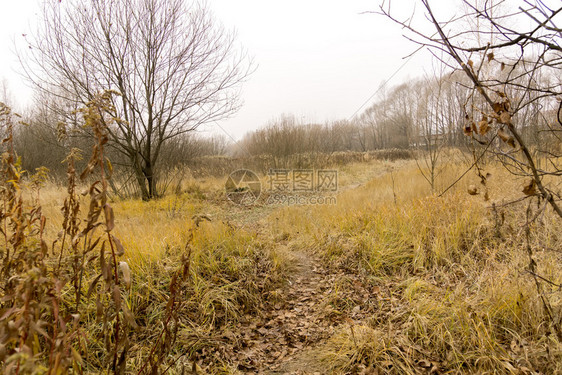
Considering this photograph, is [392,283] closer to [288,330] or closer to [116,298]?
[288,330]

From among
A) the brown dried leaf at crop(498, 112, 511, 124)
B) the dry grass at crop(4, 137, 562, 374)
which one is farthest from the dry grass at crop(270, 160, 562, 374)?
the brown dried leaf at crop(498, 112, 511, 124)

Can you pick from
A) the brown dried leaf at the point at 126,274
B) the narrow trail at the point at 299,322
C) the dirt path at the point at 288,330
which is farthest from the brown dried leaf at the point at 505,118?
the dirt path at the point at 288,330

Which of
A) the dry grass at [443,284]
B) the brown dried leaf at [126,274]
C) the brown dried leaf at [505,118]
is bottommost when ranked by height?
the dry grass at [443,284]

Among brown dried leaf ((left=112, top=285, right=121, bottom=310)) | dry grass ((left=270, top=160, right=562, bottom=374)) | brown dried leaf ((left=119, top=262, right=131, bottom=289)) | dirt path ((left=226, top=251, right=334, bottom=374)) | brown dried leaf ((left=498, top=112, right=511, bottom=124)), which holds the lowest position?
dirt path ((left=226, top=251, right=334, bottom=374))

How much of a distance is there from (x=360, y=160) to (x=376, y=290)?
1898cm

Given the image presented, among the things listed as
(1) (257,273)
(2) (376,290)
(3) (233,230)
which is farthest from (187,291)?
(2) (376,290)

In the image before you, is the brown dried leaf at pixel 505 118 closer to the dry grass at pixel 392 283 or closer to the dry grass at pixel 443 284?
the dry grass at pixel 443 284

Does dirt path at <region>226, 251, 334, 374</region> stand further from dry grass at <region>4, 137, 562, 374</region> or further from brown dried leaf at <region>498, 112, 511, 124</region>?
brown dried leaf at <region>498, 112, 511, 124</region>

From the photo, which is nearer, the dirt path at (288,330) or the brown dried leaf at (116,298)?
the brown dried leaf at (116,298)

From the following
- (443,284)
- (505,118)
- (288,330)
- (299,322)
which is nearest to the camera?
(505,118)

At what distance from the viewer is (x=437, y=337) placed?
232 centimetres

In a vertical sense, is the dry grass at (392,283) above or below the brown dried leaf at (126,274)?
below

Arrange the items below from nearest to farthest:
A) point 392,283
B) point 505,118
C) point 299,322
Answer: point 505,118
point 299,322
point 392,283

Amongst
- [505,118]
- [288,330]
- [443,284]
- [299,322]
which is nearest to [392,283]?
[443,284]
